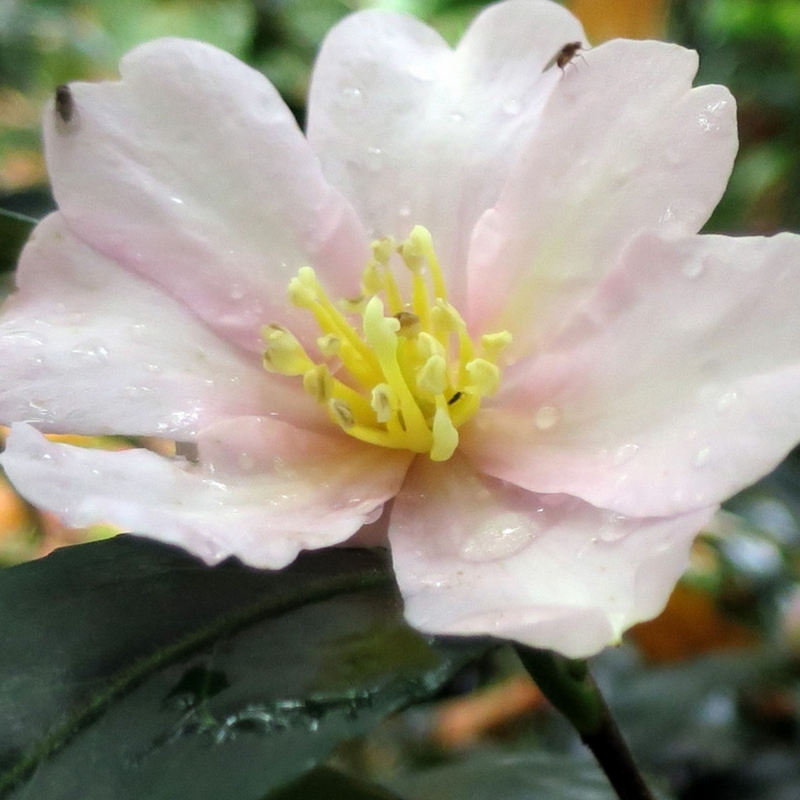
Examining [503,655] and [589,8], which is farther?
[589,8]

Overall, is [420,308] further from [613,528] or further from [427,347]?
[613,528]

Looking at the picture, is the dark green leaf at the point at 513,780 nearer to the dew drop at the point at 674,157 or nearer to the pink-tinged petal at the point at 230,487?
the pink-tinged petal at the point at 230,487

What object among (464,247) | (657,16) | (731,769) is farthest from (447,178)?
(657,16)

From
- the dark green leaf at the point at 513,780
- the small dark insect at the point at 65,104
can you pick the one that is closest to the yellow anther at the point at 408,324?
the small dark insect at the point at 65,104

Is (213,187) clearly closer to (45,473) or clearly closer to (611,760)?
(45,473)

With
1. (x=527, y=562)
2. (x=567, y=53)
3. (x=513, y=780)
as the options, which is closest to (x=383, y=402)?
(x=527, y=562)

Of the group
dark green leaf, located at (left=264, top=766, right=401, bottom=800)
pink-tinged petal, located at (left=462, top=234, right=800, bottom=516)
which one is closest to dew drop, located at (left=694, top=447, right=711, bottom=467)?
pink-tinged petal, located at (left=462, top=234, right=800, bottom=516)
